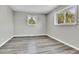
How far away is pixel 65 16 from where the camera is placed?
3721 millimetres

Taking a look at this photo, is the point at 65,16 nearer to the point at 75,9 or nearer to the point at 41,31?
the point at 75,9

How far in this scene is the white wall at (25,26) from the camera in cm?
660

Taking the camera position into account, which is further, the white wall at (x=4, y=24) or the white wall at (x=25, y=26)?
the white wall at (x=25, y=26)

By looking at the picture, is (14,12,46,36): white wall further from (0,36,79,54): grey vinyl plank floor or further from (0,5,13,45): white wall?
Answer: (0,36,79,54): grey vinyl plank floor

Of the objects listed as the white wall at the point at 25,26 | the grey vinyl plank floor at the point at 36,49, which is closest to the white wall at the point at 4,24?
the grey vinyl plank floor at the point at 36,49

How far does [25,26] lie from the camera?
265 inches

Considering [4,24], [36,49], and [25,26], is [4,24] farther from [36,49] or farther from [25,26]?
[25,26]

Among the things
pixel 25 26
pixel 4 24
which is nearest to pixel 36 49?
pixel 4 24

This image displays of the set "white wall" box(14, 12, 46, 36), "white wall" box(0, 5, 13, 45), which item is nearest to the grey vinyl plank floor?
"white wall" box(0, 5, 13, 45)

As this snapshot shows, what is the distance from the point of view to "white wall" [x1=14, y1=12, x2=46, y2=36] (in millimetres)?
6598

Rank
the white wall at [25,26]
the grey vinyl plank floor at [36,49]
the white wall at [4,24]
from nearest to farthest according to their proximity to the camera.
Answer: the grey vinyl plank floor at [36,49] < the white wall at [4,24] < the white wall at [25,26]

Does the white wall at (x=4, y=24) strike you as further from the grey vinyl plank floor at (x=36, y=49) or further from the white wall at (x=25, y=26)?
the white wall at (x=25, y=26)

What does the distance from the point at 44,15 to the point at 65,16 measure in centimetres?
343
